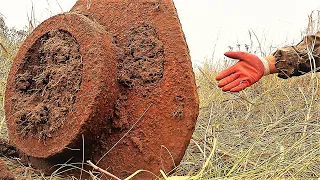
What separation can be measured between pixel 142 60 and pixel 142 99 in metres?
0.19

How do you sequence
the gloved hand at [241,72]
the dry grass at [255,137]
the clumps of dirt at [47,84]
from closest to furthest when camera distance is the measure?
the dry grass at [255,137] → the clumps of dirt at [47,84] → the gloved hand at [241,72]

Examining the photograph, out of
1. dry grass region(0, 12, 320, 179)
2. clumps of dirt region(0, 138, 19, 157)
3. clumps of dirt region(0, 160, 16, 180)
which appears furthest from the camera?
clumps of dirt region(0, 138, 19, 157)

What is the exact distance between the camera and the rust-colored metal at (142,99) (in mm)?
1691

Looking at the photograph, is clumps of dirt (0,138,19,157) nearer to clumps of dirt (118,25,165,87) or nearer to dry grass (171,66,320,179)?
clumps of dirt (118,25,165,87)

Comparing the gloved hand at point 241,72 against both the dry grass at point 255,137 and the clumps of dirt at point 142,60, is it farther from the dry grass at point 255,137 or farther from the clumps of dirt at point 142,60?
the clumps of dirt at point 142,60

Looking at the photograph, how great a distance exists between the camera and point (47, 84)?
6.12ft

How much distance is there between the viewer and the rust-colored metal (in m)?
1.69

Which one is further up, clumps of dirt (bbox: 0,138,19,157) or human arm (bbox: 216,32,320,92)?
clumps of dirt (bbox: 0,138,19,157)

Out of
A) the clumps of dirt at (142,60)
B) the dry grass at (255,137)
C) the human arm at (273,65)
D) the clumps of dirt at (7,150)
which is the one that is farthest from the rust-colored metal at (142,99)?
the human arm at (273,65)

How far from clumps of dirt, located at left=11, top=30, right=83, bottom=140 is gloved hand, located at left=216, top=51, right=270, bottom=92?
103 cm

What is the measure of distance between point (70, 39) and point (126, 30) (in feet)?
0.91

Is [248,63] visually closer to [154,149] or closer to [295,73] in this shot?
[295,73]

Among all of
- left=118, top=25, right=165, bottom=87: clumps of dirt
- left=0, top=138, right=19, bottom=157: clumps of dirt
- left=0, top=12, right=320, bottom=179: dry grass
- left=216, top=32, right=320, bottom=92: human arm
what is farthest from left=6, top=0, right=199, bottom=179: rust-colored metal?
left=216, top=32, right=320, bottom=92: human arm

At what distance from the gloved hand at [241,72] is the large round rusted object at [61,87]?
964mm
